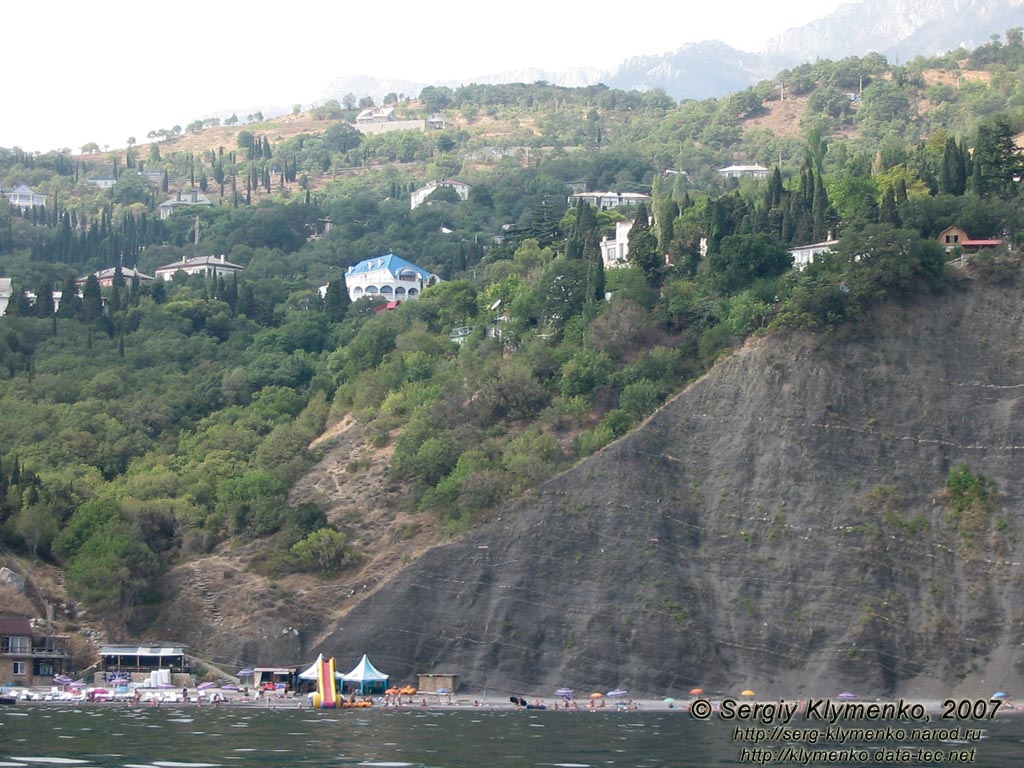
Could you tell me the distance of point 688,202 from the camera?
11588 cm

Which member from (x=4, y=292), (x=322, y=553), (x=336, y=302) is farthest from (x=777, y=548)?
(x=4, y=292)

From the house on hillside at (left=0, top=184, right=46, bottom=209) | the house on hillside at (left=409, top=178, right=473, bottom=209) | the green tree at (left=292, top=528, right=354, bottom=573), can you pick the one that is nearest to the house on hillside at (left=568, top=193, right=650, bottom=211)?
the house on hillside at (left=409, top=178, right=473, bottom=209)

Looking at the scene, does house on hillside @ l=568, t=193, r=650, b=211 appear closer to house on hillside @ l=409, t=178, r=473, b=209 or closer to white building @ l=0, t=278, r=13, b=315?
house on hillside @ l=409, t=178, r=473, b=209

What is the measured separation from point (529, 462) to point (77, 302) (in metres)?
51.1

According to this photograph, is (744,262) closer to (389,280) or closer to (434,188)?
(389,280)

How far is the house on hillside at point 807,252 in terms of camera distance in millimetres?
102438

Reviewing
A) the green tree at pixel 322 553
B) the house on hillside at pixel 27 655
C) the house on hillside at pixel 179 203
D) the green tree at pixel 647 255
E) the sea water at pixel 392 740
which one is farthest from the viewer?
the house on hillside at pixel 179 203

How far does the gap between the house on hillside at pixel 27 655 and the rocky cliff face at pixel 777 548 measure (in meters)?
14.0

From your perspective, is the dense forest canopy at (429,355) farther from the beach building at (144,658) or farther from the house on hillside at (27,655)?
the house on hillside at (27,655)

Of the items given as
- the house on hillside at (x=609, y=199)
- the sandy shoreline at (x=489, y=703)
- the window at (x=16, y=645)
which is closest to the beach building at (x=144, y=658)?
the window at (x=16, y=645)

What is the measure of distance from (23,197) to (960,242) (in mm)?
128251

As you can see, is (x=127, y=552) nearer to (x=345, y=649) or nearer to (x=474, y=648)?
(x=345, y=649)

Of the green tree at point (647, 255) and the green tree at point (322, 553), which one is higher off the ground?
the green tree at point (647, 255)

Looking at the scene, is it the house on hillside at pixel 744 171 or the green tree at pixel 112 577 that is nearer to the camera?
the green tree at pixel 112 577
